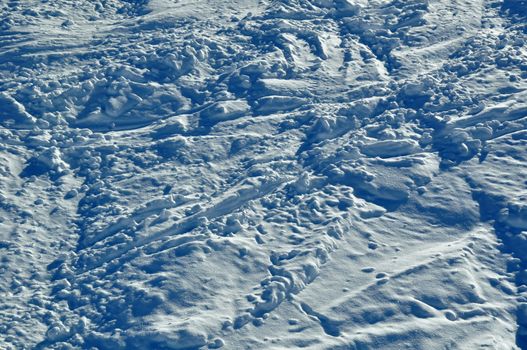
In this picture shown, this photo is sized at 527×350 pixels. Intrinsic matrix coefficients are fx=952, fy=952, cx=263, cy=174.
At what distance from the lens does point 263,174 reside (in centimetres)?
922

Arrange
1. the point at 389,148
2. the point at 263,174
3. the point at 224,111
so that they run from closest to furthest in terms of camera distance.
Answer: the point at 263,174
the point at 389,148
the point at 224,111

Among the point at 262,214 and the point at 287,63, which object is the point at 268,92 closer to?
the point at 287,63

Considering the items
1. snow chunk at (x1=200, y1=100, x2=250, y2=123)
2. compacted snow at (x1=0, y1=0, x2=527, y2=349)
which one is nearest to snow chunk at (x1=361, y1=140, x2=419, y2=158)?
compacted snow at (x1=0, y1=0, x2=527, y2=349)

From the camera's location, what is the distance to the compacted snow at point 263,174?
788 centimetres

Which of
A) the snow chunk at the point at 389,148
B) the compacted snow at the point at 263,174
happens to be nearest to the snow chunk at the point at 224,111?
the compacted snow at the point at 263,174

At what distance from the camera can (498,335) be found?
772 centimetres

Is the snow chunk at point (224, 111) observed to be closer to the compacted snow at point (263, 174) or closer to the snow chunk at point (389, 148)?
the compacted snow at point (263, 174)

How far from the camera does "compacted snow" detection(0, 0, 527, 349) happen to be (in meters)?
7.88

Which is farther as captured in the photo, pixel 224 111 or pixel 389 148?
pixel 224 111

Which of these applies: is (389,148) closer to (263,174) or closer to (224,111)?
(263,174)

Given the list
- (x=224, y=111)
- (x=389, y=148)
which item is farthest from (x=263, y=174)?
(x=389, y=148)

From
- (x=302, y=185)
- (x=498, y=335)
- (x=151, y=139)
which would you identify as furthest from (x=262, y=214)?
(x=498, y=335)

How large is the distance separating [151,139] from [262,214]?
1.65 m

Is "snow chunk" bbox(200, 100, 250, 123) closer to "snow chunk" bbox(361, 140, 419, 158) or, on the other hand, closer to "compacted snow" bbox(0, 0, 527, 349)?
"compacted snow" bbox(0, 0, 527, 349)
